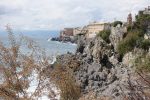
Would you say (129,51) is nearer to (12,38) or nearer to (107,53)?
(107,53)

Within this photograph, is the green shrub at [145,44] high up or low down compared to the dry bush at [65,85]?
down

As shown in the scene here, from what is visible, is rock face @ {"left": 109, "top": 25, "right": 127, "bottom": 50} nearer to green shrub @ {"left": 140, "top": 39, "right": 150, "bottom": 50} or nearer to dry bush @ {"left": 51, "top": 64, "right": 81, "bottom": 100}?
green shrub @ {"left": 140, "top": 39, "right": 150, "bottom": 50}

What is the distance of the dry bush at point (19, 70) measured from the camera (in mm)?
15703

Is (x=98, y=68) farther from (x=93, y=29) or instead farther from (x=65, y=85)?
(x=93, y=29)

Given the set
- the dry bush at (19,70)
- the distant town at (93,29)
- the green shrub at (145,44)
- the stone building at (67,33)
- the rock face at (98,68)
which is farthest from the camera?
the stone building at (67,33)

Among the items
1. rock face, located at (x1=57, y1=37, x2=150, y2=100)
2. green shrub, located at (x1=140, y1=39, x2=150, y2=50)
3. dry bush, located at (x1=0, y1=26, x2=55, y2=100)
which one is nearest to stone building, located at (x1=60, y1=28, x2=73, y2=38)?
rock face, located at (x1=57, y1=37, x2=150, y2=100)

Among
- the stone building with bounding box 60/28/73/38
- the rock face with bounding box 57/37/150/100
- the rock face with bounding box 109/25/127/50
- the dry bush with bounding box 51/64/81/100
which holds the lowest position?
the stone building with bounding box 60/28/73/38

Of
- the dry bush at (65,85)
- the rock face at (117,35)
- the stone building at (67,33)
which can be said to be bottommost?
the stone building at (67,33)

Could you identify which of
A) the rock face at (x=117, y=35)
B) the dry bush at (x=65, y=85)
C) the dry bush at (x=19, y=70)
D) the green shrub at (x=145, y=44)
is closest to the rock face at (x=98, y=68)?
the rock face at (x=117, y=35)

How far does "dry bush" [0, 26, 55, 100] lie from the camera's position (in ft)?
51.5

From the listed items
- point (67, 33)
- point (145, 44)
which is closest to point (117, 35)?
point (145, 44)

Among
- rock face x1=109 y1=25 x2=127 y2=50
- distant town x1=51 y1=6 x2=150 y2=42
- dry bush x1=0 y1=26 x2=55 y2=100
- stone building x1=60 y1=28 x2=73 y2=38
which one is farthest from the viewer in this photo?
stone building x1=60 y1=28 x2=73 y2=38

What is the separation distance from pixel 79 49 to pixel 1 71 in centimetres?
6704

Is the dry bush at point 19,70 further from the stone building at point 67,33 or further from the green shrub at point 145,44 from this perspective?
the stone building at point 67,33
